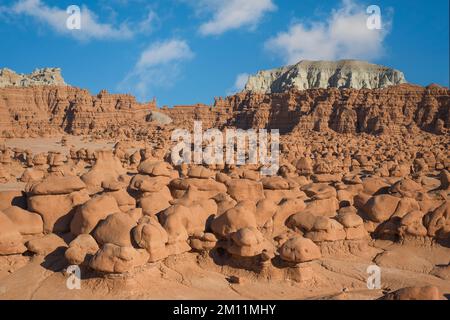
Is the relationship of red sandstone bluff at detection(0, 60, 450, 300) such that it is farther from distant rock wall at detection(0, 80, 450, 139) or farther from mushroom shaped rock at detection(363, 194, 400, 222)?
distant rock wall at detection(0, 80, 450, 139)

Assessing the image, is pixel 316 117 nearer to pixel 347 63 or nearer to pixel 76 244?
pixel 76 244

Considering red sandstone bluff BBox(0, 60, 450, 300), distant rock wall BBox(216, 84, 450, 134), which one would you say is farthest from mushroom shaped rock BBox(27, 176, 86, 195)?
distant rock wall BBox(216, 84, 450, 134)

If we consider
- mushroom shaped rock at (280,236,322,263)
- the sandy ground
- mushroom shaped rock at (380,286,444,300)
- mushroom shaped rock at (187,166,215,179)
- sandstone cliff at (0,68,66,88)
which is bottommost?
mushroom shaped rock at (380,286,444,300)

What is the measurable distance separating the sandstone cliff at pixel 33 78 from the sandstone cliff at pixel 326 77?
34.5m

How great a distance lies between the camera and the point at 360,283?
7.91 metres

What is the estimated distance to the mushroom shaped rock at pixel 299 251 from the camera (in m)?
7.35

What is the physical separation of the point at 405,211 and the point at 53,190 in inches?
301

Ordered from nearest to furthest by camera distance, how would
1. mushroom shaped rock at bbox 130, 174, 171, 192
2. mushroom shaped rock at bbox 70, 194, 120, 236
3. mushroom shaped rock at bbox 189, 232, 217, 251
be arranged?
mushroom shaped rock at bbox 70, 194, 120, 236, mushroom shaped rock at bbox 189, 232, 217, 251, mushroom shaped rock at bbox 130, 174, 171, 192

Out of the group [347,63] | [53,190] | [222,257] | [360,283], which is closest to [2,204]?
[53,190]

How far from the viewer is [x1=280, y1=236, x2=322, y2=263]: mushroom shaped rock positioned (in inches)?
289

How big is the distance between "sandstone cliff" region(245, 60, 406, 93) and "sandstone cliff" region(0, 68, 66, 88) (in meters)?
34.5

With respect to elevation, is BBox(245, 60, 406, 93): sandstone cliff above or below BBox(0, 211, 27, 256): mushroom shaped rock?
above

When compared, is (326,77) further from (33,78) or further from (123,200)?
(123,200)

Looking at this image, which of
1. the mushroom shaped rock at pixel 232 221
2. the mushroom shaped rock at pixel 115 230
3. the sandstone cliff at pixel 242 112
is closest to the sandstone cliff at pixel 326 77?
the sandstone cliff at pixel 242 112
